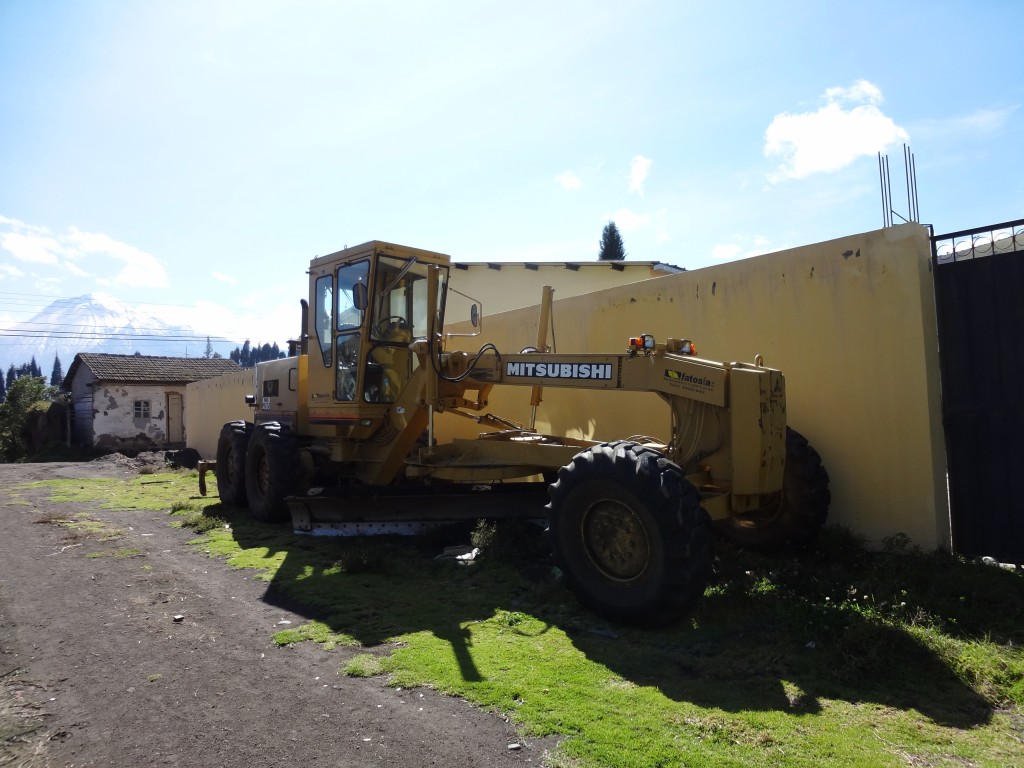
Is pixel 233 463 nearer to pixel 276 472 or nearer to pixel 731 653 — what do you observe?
pixel 276 472

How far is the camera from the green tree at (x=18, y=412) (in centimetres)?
3256

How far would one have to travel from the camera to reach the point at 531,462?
6.59 meters

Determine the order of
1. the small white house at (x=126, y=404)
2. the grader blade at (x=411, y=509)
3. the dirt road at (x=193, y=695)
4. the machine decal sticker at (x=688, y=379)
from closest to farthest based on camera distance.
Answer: the dirt road at (x=193, y=695) → the machine decal sticker at (x=688, y=379) → the grader blade at (x=411, y=509) → the small white house at (x=126, y=404)

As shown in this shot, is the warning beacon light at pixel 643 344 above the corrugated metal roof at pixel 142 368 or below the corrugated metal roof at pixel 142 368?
below

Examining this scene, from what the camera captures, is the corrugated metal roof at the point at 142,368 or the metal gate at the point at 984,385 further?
the corrugated metal roof at the point at 142,368

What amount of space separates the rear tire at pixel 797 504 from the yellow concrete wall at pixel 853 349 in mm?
484

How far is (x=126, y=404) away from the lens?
3112 centimetres

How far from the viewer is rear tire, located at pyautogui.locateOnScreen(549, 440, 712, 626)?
4.47 metres

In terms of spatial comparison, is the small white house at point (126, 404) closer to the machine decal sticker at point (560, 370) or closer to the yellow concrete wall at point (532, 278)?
the yellow concrete wall at point (532, 278)

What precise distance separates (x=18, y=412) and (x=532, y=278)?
Result: 27.6 metres

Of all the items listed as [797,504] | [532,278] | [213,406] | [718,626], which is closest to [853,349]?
[797,504]

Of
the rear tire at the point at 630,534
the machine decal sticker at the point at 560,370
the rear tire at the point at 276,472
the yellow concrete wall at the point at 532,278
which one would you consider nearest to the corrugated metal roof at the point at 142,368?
the yellow concrete wall at the point at 532,278

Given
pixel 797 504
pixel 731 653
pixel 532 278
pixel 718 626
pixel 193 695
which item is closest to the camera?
pixel 193 695

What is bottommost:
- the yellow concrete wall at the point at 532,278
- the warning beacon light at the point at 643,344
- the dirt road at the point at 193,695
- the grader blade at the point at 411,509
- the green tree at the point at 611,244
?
the dirt road at the point at 193,695
